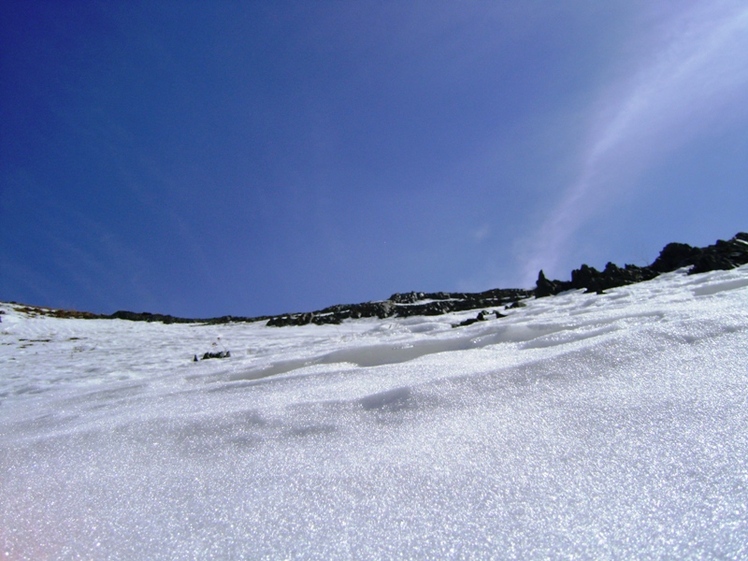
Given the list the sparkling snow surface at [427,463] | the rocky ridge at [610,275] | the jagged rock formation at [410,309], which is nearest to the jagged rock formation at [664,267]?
the rocky ridge at [610,275]

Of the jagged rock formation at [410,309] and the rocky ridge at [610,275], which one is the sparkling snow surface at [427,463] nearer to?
the rocky ridge at [610,275]

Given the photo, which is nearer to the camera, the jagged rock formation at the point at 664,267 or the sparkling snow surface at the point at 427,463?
the sparkling snow surface at the point at 427,463

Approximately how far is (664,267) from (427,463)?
33.0 feet

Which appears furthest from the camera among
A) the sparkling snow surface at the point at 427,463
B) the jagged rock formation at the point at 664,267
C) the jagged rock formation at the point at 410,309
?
the jagged rock formation at the point at 410,309

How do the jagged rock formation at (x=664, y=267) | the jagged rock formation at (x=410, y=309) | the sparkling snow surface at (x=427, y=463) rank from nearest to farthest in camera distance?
the sparkling snow surface at (x=427, y=463)
the jagged rock formation at (x=664, y=267)
the jagged rock formation at (x=410, y=309)

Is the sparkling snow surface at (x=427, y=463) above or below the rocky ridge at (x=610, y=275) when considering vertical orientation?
below

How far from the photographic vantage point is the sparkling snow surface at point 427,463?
3.32 feet

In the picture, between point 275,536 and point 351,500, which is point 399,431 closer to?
point 351,500

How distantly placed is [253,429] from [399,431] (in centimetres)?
64

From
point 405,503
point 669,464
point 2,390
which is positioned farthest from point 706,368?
point 2,390

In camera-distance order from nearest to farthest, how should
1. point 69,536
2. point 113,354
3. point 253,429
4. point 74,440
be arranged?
point 69,536
point 253,429
point 74,440
point 113,354

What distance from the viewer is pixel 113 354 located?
25.6 ft

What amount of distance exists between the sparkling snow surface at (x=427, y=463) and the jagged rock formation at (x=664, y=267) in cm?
626

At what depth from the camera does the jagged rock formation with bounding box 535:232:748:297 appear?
7312 mm
